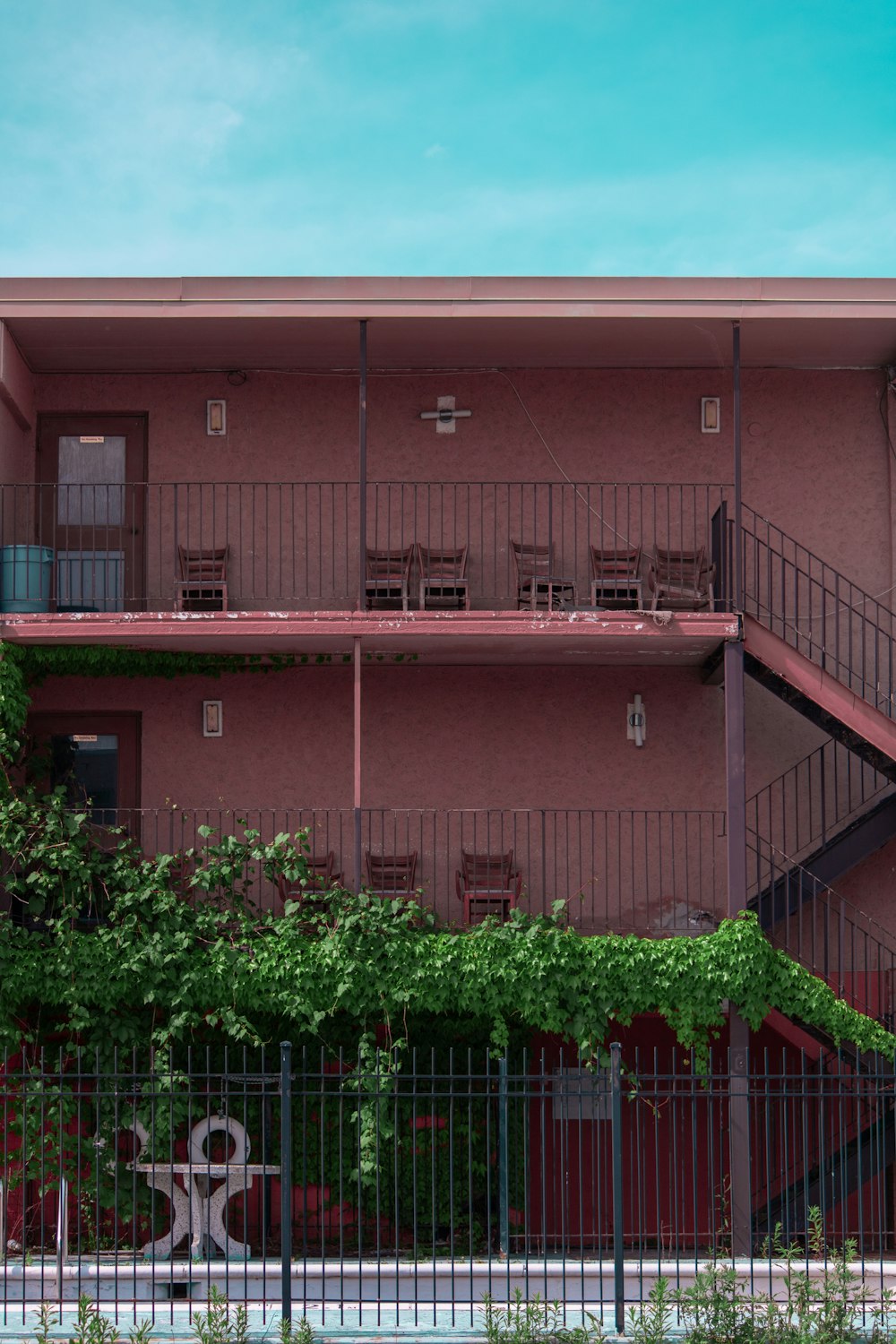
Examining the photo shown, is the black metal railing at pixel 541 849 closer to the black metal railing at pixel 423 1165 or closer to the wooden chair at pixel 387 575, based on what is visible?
the black metal railing at pixel 423 1165

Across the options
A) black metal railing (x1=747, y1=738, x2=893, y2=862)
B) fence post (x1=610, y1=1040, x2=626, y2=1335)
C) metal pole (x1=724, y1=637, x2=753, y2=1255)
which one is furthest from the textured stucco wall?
fence post (x1=610, y1=1040, x2=626, y2=1335)

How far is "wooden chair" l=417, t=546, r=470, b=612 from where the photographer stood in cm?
1448

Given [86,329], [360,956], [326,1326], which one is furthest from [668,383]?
[326,1326]

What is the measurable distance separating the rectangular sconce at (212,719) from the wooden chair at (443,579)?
7.99ft

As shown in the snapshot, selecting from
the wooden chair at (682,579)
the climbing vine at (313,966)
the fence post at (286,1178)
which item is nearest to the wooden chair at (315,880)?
the climbing vine at (313,966)

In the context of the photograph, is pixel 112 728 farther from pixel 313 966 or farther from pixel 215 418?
pixel 313 966

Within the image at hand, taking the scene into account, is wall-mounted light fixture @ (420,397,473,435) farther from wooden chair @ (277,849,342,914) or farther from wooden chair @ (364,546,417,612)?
wooden chair @ (277,849,342,914)

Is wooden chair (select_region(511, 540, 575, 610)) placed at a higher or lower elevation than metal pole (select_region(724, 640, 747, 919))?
higher

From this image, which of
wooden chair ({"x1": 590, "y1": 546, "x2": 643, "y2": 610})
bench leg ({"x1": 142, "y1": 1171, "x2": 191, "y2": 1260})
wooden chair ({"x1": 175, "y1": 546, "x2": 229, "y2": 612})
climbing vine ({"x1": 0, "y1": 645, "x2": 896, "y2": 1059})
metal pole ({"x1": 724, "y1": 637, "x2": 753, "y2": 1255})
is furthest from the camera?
wooden chair ({"x1": 175, "y1": 546, "x2": 229, "y2": 612})

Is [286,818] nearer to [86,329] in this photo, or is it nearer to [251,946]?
[251,946]

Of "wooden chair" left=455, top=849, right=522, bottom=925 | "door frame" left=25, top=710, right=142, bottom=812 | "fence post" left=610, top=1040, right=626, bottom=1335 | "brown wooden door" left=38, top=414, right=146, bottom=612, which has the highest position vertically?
"brown wooden door" left=38, top=414, right=146, bottom=612

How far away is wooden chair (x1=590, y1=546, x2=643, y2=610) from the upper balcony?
1.1 inches

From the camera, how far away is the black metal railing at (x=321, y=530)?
15.5 m

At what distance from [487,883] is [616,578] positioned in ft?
10.4
